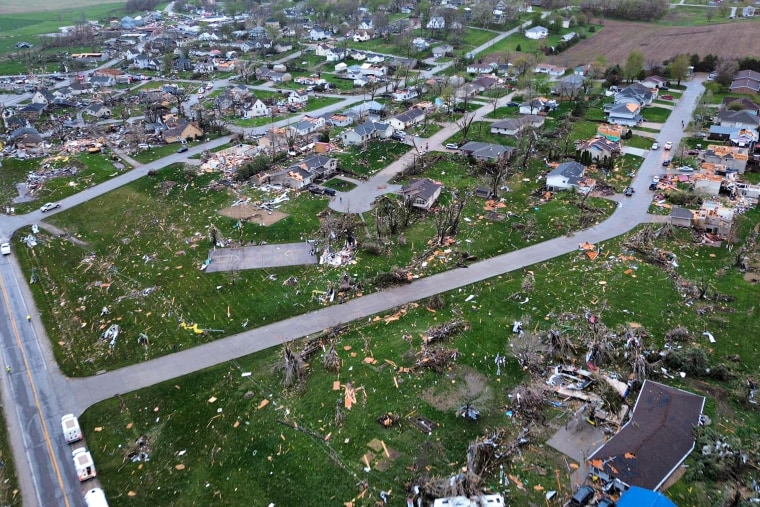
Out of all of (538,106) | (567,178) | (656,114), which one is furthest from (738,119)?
(567,178)

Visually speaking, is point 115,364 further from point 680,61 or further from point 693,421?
point 680,61

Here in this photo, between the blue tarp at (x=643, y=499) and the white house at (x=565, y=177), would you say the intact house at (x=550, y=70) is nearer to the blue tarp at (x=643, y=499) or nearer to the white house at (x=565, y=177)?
the white house at (x=565, y=177)

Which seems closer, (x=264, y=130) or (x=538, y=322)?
(x=538, y=322)

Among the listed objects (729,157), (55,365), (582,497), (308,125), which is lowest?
(55,365)

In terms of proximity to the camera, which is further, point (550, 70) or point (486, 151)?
point (550, 70)

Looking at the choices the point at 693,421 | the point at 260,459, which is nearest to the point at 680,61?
the point at 693,421

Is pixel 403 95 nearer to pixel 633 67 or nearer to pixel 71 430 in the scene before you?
pixel 633 67

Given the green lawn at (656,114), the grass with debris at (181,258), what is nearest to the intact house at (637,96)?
the green lawn at (656,114)
